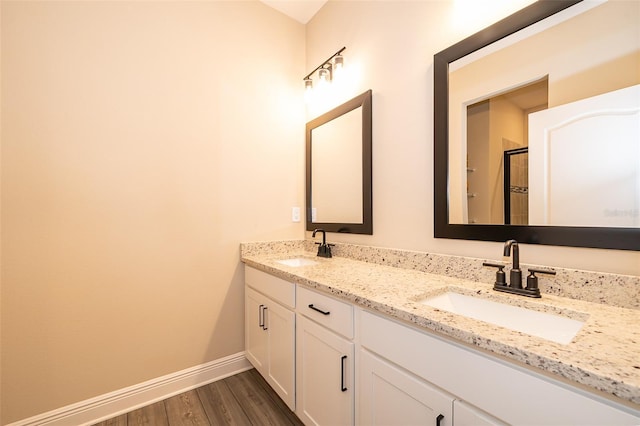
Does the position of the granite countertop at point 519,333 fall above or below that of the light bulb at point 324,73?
below

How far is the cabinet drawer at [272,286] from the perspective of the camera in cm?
150

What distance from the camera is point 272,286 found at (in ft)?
5.49

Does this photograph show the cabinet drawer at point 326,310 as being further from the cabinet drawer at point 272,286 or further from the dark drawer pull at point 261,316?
the dark drawer pull at point 261,316

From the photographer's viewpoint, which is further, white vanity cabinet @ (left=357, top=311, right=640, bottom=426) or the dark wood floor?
the dark wood floor

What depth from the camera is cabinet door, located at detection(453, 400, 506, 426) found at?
2.31ft

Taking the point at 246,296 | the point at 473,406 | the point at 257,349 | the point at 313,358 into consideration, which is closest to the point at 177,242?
the point at 246,296

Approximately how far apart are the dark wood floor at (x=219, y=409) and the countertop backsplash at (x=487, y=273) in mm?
899

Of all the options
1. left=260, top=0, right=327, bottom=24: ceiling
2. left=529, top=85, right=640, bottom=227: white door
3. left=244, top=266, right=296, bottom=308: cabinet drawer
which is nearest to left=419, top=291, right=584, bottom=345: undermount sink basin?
left=529, top=85, right=640, bottom=227: white door

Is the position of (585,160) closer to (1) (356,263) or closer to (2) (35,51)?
(1) (356,263)

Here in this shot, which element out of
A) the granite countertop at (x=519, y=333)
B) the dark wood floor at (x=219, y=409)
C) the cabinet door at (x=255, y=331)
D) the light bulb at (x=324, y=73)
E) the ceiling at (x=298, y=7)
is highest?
the ceiling at (x=298, y=7)

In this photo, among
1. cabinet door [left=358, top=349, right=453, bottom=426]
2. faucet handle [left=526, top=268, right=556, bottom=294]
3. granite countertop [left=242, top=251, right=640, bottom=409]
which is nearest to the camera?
granite countertop [left=242, top=251, right=640, bottom=409]

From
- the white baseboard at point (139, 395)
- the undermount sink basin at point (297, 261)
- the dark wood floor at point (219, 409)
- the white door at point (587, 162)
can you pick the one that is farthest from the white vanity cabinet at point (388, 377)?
the white door at point (587, 162)

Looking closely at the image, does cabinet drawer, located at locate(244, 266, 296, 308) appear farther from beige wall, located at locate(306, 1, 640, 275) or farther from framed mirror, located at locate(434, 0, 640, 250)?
framed mirror, located at locate(434, 0, 640, 250)

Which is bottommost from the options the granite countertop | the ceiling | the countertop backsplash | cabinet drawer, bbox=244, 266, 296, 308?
cabinet drawer, bbox=244, 266, 296, 308
